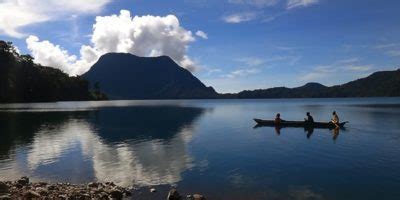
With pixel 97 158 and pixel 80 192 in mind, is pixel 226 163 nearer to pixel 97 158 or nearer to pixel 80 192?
pixel 97 158

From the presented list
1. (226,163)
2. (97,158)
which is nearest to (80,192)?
(226,163)

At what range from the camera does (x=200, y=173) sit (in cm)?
3256

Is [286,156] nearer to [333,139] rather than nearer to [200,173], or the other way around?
[200,173]

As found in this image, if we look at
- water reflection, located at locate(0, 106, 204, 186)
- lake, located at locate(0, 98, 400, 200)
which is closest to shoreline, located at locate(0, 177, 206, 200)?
lake, located at locate(0, 98, 400, 200)

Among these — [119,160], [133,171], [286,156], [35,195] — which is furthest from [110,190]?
[286,156]

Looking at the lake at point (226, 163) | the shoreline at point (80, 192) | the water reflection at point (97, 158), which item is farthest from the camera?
the water reflection at point (97, 158)

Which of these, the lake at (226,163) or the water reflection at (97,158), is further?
the water reflection at (97,158)

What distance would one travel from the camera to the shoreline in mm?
23500

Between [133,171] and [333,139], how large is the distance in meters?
33.3

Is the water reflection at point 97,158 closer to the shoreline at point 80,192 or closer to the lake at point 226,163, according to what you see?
the lake at point 226,163

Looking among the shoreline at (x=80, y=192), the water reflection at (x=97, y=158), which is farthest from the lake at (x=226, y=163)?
the shoreline at (x=80, y=192)

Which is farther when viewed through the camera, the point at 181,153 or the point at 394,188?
the point at 181,153

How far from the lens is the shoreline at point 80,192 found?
77.1 ft

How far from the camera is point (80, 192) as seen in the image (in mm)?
24406
